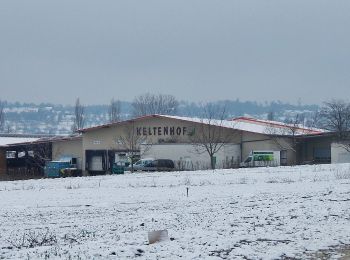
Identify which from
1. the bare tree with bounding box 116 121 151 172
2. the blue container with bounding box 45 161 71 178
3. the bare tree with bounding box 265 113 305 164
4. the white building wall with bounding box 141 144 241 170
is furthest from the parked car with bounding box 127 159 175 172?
the bare tree with bounding box 265 113 305 164

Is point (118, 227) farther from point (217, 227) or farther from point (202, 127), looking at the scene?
point (202, 127)

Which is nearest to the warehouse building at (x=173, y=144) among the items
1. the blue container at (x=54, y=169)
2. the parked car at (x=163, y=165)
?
the parked car at (x=163, y=165)

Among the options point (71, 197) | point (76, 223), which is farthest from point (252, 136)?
point (76, 223)

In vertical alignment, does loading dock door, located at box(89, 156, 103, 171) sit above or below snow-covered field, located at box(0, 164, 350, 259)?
above

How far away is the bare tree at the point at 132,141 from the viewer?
220 feet

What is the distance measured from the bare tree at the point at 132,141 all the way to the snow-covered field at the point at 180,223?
129ft

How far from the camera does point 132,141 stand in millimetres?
69062

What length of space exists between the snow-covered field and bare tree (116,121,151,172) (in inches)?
1552

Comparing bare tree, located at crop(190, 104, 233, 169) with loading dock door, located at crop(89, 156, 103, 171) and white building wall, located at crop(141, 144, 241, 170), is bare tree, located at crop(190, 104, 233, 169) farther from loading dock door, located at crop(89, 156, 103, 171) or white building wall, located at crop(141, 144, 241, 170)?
loading dock door, located at crop(89, 156, 103, 171)

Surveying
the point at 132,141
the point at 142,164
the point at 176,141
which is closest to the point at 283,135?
the point at 176,141

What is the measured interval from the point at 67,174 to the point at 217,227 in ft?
170

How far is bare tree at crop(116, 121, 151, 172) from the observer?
67.1 meters

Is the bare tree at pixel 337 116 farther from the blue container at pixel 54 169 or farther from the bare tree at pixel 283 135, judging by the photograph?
the blue container at pixel 54 169

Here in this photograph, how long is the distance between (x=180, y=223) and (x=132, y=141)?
2135 inches
